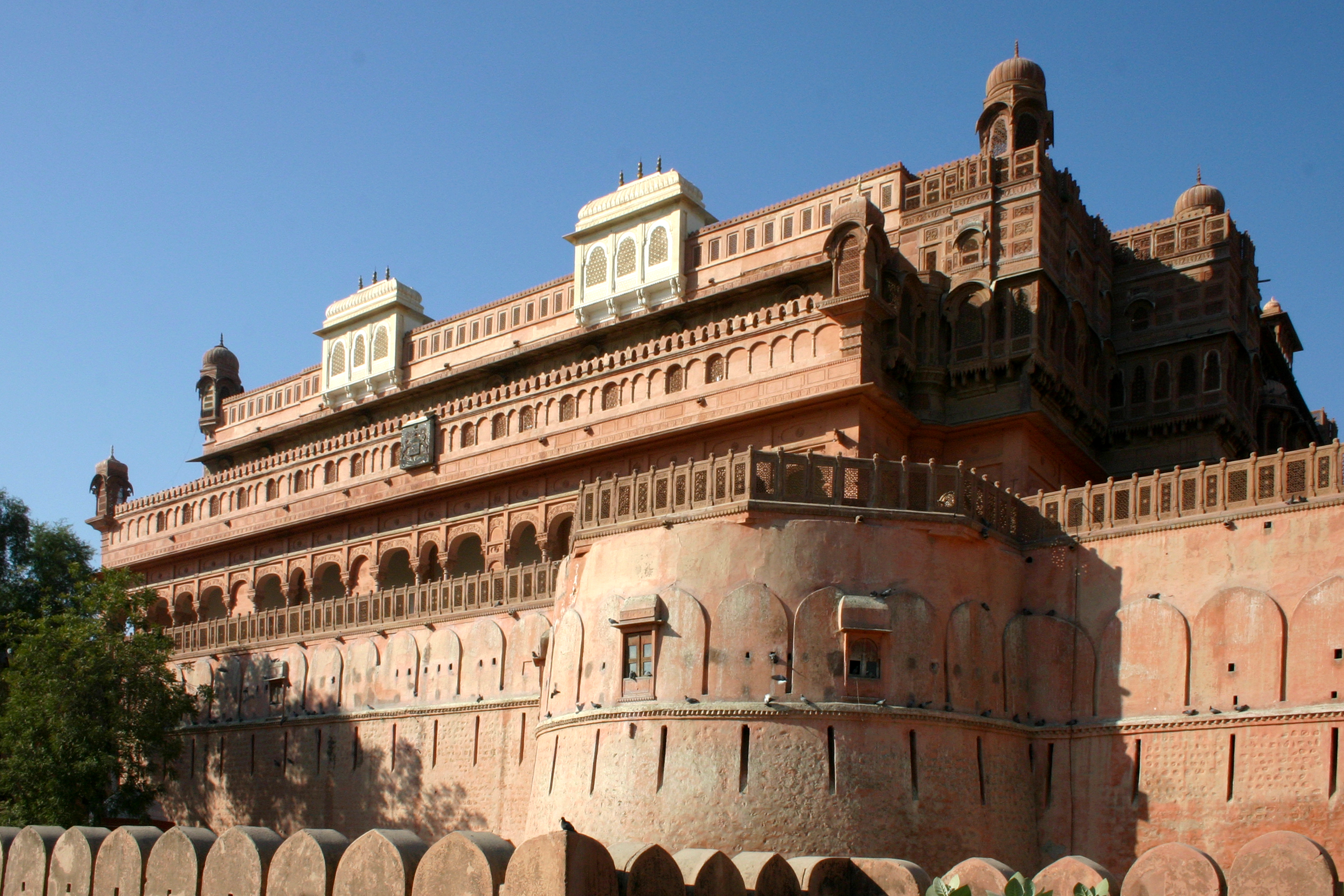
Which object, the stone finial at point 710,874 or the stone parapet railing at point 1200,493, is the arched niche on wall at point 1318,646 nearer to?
the stone parapet railing at point 1200,493

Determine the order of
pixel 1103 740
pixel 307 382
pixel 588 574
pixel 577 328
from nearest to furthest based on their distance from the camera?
pixel 1103 740, pixel 588 574, pixel 577 328, pixel 307 382

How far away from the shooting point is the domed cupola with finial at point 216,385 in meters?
51.5

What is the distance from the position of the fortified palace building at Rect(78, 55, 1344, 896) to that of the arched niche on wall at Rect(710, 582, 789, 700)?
55 millimetres

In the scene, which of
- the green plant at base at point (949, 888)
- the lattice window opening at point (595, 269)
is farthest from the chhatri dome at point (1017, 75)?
the green plant at base at point (949, 888)

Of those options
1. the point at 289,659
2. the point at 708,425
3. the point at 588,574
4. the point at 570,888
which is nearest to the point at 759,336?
the point at 708,425

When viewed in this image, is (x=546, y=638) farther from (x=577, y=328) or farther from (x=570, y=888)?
(x=577, y=328)

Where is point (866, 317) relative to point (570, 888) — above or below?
above

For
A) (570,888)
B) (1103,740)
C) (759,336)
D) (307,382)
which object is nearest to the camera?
(570,888)

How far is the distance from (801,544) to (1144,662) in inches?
206

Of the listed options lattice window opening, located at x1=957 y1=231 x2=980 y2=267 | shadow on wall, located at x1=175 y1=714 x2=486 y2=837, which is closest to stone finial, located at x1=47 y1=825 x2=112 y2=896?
shadow on wall, located at x1=175 y1=714 x2=486 y2=837

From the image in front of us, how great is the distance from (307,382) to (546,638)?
84.7 feet

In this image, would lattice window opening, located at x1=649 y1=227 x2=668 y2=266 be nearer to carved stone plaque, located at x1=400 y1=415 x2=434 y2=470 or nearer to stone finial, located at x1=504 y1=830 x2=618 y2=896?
carved stone plaque, located at x1=400 y1=415 x2=434 y2=470

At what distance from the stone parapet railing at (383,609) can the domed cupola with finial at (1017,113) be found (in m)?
13.7

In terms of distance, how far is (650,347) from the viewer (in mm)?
34562
